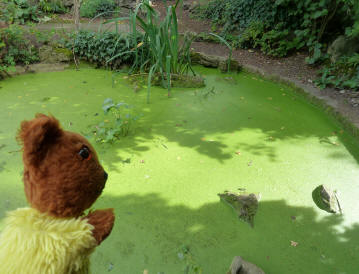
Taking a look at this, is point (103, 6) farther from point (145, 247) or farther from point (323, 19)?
point (145, 247)

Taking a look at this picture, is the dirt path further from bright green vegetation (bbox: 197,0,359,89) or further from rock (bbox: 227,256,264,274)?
rock (bbox: 227,256,264,274)

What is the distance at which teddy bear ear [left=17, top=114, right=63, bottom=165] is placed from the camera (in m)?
0.56

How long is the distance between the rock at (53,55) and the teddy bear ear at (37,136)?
3574mm

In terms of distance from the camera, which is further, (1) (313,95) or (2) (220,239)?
(1) (313,95)

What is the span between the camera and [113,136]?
210 centimetres

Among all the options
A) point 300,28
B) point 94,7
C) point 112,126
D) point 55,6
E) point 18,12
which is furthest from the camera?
point 94,7

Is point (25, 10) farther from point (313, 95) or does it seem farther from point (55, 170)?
point (55, 170)

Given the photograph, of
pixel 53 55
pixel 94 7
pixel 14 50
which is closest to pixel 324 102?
pixel 53 55

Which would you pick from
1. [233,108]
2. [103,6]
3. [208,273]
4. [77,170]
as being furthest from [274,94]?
[103,6]

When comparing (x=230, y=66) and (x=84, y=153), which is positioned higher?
(x=84, y=153)

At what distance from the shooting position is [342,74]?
3186mm

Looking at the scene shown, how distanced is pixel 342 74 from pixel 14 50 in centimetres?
432

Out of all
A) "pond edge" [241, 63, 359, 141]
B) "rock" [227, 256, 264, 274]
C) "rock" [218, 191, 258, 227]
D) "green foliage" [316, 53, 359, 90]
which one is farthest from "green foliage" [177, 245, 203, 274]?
"green foliage" [316, 53, 359, 90]

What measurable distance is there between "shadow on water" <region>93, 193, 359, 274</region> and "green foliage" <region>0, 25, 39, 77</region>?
114 inches
